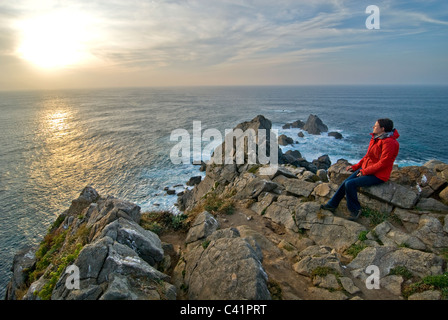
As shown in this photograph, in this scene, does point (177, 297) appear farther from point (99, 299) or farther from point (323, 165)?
point (323, 165)

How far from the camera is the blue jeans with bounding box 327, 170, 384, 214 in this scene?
388 inches

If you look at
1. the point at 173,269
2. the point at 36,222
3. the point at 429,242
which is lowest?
the point at 36,222

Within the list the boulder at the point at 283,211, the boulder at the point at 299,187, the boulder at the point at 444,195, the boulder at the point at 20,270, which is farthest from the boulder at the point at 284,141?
the boulder at the point at 20,270

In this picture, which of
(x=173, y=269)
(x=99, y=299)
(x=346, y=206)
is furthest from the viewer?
(x=346, y=206)

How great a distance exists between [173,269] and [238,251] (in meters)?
2.93

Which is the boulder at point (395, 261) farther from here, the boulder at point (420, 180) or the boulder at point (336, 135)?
the boulder at point (336, 135)

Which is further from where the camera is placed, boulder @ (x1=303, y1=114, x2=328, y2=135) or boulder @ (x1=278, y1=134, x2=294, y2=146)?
boulder @ (x1=303, y1=114, x2=328, y2=135)

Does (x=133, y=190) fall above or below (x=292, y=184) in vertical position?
below

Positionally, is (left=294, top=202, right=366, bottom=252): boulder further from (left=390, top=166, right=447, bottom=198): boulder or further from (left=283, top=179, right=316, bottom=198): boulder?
(left=390, top=166, right=447, bottom=198): boulder

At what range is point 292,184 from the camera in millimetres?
14430

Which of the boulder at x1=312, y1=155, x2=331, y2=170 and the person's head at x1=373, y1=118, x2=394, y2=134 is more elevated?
the person's head at x1=373, y1=118, x2=394, y2=134

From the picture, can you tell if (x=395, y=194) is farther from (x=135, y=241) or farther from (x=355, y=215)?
(x=135, y=241)

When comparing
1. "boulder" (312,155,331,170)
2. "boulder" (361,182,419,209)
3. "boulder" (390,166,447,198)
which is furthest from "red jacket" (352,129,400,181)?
"boulder" (312,155,331,170)

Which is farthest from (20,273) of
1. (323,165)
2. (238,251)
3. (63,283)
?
(323,165)
